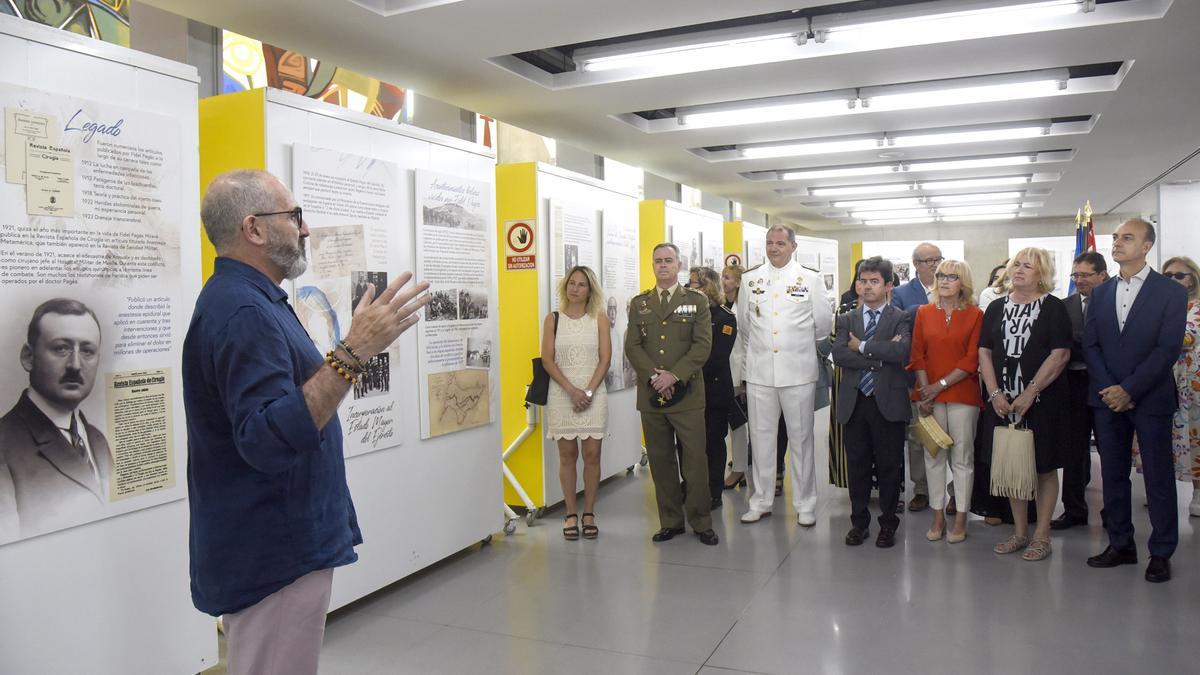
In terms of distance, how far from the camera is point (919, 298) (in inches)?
268

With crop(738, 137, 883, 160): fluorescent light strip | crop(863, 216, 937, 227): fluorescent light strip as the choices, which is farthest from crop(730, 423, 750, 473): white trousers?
crop(863, 216, 937, 227): fluorescent light strip

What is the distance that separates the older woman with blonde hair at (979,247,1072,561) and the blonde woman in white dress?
237 cm

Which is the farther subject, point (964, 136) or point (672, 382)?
point (964, 136)

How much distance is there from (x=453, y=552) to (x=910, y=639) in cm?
260

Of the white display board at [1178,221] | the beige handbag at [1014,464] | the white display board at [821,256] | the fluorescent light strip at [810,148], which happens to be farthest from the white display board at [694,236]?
the white display board at [1178,221]

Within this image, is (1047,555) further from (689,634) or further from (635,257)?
(635,257)

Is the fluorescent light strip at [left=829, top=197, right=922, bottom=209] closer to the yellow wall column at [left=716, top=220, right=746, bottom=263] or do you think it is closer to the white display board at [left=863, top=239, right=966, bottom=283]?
the white display board at [left=863, top=239, right=966, bottom=283]

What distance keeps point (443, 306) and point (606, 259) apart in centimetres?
237

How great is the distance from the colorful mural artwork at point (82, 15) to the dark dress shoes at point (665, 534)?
4.02m

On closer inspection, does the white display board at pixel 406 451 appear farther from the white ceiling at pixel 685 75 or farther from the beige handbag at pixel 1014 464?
the beige handbag at pixel 1014 464

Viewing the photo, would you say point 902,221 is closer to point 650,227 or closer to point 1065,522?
point 650,227

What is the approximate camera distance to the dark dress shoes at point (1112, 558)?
4.72 m

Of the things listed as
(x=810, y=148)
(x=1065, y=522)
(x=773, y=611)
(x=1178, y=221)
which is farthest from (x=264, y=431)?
(x=1178, y=221)

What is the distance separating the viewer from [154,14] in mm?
4391
